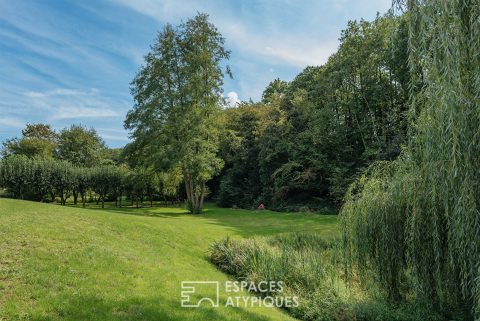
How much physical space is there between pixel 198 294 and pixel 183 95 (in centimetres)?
1783

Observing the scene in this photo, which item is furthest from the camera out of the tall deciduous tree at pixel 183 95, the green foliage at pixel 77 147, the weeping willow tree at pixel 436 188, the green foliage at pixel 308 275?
the green foliage at pixel 77 147

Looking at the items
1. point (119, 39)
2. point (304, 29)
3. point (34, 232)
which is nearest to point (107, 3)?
point (119, 39)

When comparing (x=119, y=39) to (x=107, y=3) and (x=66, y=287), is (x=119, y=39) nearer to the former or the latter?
(x=107, y=3)

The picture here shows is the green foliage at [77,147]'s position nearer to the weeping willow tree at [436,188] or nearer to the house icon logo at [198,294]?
the house icon logo at [198,294]

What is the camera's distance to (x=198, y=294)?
6.99 metres

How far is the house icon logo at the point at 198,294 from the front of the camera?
6.48 m

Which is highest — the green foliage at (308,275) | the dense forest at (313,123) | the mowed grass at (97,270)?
the dense forest at (313,123)

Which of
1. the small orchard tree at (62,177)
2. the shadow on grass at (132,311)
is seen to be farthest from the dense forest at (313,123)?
Result: the shadow on grass at (132,311)

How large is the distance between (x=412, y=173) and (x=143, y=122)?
19.6 metres

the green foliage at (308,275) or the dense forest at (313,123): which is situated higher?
the dense forest at (313,123)

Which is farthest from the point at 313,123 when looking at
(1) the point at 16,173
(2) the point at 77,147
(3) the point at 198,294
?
(2) the point at 77,147

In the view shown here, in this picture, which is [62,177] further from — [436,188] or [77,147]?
[436,188]

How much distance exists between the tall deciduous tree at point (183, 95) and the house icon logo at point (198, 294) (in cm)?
1432

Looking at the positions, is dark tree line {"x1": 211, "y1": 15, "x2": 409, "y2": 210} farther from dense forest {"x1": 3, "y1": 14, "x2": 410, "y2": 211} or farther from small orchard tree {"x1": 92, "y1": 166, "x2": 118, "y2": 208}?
small orchard tree {"x1": 92, "y1": 166, "x2": 118, "y2": 208}
